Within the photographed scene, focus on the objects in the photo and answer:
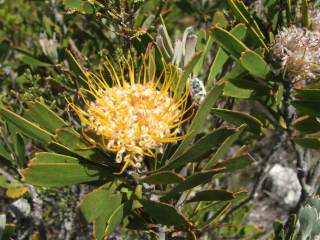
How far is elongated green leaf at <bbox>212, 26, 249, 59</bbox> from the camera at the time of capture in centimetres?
151

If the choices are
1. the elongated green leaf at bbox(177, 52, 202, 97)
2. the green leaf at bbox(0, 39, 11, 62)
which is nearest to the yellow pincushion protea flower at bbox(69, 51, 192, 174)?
the elongated green leaf at bbox(177, 52, 202, 97)

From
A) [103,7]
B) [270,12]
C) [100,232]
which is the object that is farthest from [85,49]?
[100,232]

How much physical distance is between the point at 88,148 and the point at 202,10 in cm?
155

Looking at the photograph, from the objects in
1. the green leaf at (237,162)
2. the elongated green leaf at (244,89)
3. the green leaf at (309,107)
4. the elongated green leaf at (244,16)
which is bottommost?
the green leaf at (237,162)

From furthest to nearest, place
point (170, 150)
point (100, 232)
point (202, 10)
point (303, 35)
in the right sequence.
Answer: point (202, 10), point (303, 35), point (170, 150), point (100, 232)

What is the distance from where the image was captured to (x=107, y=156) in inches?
58.7

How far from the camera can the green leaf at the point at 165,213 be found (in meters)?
1.29

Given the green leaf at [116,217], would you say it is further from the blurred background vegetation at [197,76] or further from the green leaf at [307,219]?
the green leaf at [307,219]

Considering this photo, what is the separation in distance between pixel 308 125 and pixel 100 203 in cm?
87

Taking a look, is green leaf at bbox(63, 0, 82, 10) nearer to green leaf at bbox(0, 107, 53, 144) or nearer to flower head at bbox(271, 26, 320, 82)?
green leaf at bbox(0, 107, 53, 144)

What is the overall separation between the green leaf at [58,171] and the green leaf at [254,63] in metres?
0.56

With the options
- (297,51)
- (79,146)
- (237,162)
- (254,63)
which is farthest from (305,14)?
(79,146)

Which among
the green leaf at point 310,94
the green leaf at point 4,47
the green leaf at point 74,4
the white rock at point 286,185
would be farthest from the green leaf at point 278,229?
the white rock at point 286,185

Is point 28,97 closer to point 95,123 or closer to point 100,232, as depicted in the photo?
point 95,123
